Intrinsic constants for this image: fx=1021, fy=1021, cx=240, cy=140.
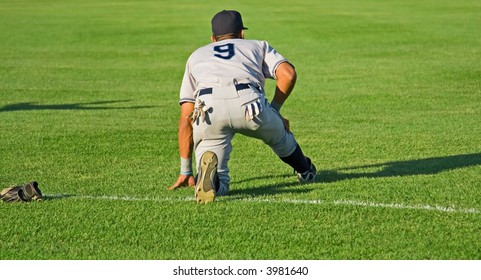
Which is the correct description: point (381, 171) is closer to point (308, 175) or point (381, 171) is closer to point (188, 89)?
point (308, 175)

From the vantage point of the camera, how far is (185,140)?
9.45 m

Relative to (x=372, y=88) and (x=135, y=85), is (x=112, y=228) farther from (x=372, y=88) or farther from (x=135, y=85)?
(x=135, y=85)

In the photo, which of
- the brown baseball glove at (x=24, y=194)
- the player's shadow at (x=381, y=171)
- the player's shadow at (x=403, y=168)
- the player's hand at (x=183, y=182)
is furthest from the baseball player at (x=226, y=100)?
the brown baseball glove at (x=24, y=194)

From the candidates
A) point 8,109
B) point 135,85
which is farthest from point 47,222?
point 135,85

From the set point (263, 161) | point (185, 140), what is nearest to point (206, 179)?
point (185, 140)

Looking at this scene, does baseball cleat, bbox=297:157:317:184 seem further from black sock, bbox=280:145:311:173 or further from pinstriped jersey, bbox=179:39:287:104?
pinstriped jersey, bbox=179:39:287:104

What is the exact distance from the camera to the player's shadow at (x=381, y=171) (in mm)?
9359

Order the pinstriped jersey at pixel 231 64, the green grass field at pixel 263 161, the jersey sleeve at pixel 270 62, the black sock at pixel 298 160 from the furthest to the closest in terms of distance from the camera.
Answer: the black sock at pixel 298 160 → the jersey sleeve at pixel 270 62 → the pinstriped jersey at pixel 231 64 → the green grass field at pixel 263 161

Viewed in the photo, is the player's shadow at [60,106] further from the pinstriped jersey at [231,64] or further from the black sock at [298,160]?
the pinstriped jersey at [231,64]

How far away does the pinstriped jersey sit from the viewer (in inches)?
349

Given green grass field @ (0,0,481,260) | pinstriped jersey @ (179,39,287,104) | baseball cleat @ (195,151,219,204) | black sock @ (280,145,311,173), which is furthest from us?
black sock @ (280,145,311,173)

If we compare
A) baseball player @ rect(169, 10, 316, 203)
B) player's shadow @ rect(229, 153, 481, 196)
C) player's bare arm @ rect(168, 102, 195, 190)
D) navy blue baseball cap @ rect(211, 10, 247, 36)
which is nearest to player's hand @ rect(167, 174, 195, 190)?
player's bare arm @ rect(168, 102, 195, 190)

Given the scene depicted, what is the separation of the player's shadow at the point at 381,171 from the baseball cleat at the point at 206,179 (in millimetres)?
688

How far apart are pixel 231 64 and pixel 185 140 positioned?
0.97m
